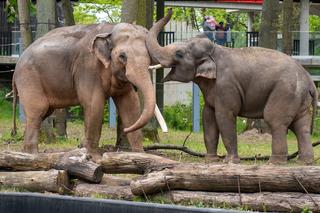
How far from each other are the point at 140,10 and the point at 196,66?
410cm

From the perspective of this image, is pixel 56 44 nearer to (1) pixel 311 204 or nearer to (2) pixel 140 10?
(2) pixel 140 10

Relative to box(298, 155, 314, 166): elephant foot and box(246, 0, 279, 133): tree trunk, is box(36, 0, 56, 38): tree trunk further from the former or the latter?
box(298, 155, 314, 166): elephant foot

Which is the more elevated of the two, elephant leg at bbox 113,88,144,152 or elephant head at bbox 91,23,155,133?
elephant head at bbox 91,23,155,133

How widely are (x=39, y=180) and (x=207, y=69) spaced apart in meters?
3.37

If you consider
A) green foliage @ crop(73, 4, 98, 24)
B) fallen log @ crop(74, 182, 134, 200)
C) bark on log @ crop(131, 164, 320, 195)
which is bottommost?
green foliage @ crop(73, 4, 98, 24)

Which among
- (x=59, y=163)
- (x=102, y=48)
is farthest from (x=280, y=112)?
(x=59, y=163)

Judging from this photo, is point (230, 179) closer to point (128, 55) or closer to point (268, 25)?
point (128, 55)

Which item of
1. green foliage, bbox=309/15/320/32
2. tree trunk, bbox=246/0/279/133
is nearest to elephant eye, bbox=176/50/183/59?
tree trunk, bbox=246/0/279/133

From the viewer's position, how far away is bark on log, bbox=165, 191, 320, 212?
930 centimetres

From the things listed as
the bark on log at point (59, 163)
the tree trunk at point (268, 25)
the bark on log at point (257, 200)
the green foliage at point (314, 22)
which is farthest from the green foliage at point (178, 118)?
the green foliage at point (314, 22)

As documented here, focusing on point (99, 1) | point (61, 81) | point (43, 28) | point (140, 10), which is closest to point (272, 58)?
point (61, 81)

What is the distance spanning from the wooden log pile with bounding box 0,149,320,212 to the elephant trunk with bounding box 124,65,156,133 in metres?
1.26

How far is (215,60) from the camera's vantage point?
13.2 metres

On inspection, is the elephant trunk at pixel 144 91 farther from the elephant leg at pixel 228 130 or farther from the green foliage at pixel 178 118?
the green foliage at pixel 178 118
